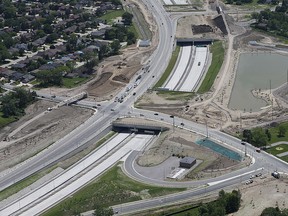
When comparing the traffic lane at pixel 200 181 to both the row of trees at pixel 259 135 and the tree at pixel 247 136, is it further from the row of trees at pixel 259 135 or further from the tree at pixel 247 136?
the tree at pixel 247 136

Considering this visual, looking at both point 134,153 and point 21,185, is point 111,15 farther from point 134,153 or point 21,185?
point 21,185

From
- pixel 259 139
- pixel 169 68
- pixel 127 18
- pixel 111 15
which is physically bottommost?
pixel 259 139

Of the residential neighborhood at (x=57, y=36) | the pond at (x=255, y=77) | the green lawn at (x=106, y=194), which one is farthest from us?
the residential neighborhood at (x=57, y=36)

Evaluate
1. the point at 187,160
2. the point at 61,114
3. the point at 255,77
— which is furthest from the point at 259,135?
the point at 255,77

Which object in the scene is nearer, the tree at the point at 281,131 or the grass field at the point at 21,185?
the grass field at the point at 21,185

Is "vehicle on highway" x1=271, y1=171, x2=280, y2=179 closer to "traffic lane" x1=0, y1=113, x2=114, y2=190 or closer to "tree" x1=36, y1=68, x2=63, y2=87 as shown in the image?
"traffic lane" x1=0, y1=113, x2=114, y2=190

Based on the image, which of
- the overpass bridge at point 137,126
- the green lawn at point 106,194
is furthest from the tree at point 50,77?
the green lawn at point 106,194
